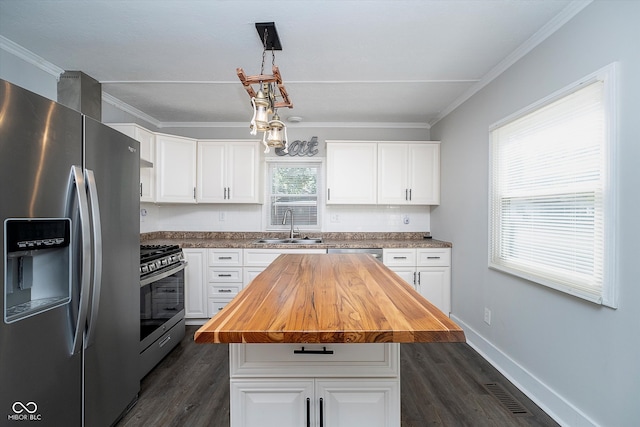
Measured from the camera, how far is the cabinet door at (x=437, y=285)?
3.25m

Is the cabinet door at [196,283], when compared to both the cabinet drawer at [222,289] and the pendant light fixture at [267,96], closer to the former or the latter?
the cabinet drawer at [222,289]

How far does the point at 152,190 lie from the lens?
3.20 metres

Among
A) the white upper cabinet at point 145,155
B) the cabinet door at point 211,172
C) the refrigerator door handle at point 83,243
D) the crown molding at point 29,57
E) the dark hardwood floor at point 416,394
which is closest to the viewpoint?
the refrigerator door handle at point 83,243

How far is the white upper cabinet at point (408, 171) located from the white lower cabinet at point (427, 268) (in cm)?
69

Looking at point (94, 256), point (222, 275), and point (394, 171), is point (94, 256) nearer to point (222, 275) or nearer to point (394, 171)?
point (222, 275)

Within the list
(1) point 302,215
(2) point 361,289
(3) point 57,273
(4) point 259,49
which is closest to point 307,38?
(4) point 259,49

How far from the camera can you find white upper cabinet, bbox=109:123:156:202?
2.92m

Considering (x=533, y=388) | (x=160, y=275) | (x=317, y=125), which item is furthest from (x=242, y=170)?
(x=533, y=388)

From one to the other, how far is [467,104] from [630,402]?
2.57 metres

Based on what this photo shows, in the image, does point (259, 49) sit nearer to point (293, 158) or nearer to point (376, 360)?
point (293, 158)

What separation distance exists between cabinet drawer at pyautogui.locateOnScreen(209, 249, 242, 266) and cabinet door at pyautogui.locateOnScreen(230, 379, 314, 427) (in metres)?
2.26

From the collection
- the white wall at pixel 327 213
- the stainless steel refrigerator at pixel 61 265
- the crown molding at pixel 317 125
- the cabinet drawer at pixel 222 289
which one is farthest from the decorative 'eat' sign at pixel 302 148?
the stainless steel refrigerator at pixel 61 265

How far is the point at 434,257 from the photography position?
3.28 metres

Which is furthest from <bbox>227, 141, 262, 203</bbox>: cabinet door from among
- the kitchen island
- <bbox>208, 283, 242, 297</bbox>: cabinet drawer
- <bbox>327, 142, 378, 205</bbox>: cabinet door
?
the kitchen island
